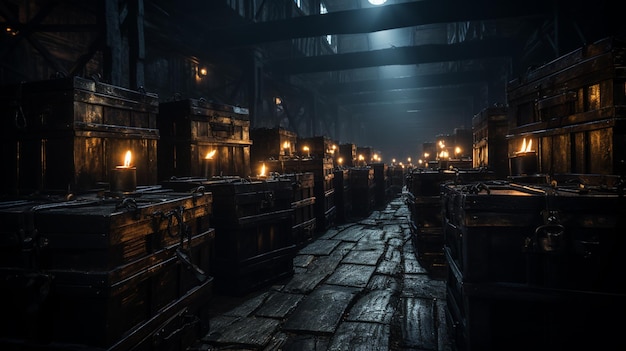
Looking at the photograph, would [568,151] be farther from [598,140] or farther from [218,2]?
[218,2]

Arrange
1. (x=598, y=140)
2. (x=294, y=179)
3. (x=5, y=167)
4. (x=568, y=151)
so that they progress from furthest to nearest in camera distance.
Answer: (x=294, y=179), (x=5, y=167), (x=568, y=151), (x=598, y=140)

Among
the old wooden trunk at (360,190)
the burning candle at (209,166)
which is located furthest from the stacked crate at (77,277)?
the old wooden trunk at (360,190)

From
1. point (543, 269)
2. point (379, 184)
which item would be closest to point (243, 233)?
point (543, 269)

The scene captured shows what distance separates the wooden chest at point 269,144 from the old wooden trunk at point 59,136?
253 inches

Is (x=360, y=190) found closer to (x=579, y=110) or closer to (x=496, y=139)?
(x=496, y=139)

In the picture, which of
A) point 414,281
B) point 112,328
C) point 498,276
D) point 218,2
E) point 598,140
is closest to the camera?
point 112,328

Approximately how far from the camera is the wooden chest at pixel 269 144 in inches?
412

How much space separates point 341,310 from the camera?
3959mm

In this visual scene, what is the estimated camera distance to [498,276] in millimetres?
2379

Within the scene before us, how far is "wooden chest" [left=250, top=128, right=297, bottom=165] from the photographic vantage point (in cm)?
1048

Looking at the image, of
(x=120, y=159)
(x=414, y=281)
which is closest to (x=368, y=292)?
(x=414, y=281)

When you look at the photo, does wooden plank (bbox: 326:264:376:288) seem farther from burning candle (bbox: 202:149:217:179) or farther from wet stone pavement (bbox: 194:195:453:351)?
burning candle (bbox: 202:149:217:179)

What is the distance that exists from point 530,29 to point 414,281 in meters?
11.7

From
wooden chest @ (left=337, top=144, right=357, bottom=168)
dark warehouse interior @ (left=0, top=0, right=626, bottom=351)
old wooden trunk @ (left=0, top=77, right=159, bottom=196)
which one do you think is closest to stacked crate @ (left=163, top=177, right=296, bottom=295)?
dark warehouse interior @ (left=0, top=0, right=626, bottom=351)
